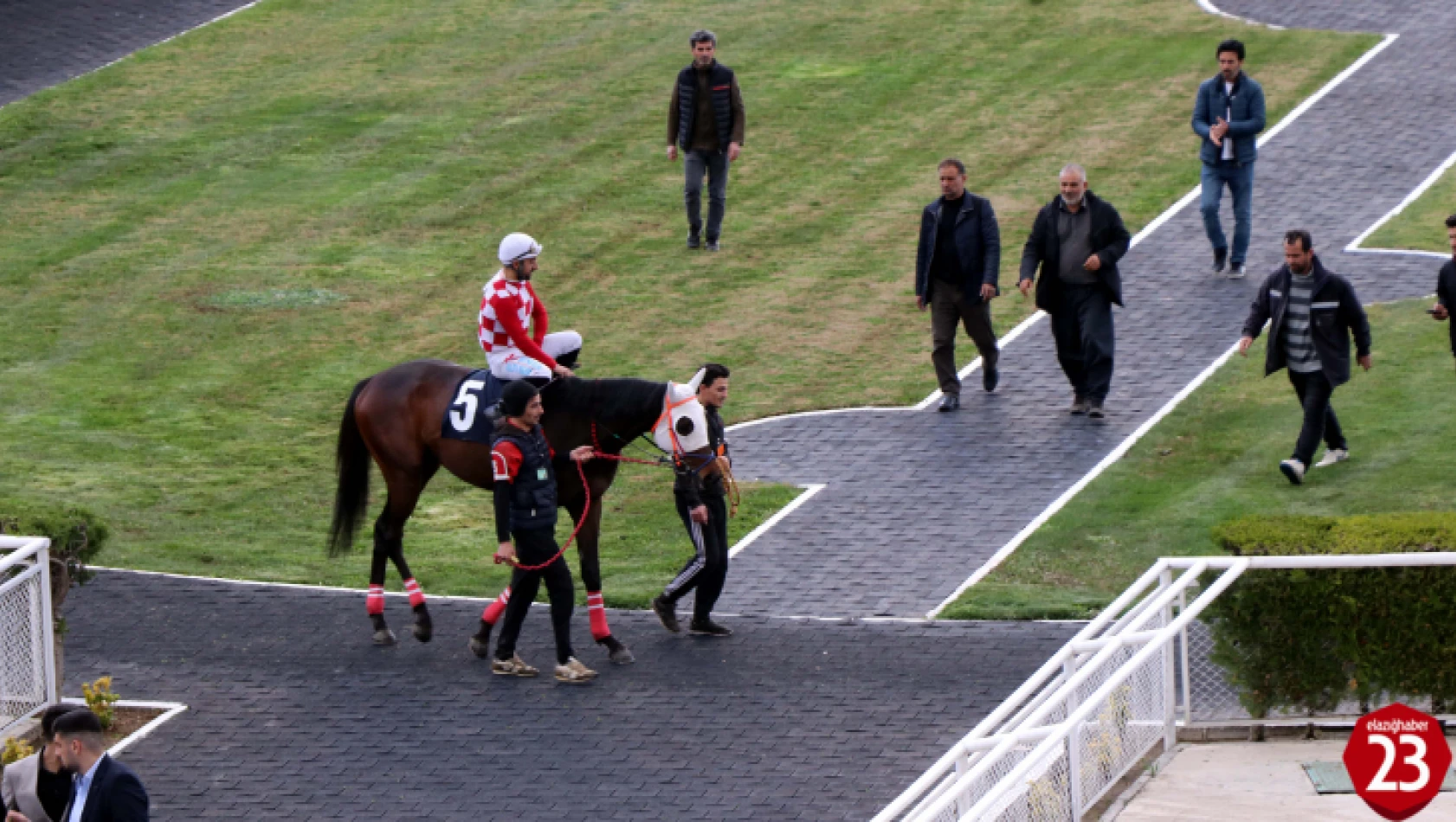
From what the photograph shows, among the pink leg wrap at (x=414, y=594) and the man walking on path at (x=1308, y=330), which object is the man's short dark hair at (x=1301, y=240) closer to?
the man walking on path at (x=1308, y=330)

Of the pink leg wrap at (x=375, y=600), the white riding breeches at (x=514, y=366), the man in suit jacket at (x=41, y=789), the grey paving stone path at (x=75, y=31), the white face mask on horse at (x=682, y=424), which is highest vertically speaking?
the grey paving stone path at (x=75, y=31)

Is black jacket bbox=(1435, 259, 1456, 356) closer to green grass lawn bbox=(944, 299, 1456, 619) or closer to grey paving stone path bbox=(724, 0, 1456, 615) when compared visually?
green grass lawn bbox=(944, 299, 1456, 619)

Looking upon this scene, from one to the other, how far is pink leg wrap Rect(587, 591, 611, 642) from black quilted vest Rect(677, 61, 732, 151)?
362 inches

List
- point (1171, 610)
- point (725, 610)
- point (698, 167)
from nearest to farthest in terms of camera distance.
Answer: point (1171, 610)
point (725, 610)
point (698, 167)

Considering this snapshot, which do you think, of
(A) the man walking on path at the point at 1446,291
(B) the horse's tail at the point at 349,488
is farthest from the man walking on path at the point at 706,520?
(A) the man walking on path at the point at 1446,291

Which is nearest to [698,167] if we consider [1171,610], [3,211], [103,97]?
[3,211]

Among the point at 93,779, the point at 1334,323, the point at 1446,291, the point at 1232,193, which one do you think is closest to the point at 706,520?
the point at 93,779

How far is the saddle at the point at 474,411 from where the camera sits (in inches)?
494

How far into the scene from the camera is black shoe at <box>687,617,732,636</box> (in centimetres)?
1298

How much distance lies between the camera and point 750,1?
3075 centimetres

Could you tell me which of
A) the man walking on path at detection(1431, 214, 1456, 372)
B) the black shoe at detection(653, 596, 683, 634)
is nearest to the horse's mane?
the black shoe at detection(653, 596, 683, 634)

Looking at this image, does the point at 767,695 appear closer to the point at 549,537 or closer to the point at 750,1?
the point at 549,537

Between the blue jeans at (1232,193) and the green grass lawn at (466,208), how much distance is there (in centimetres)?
202

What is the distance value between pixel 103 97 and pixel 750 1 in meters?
9.30
